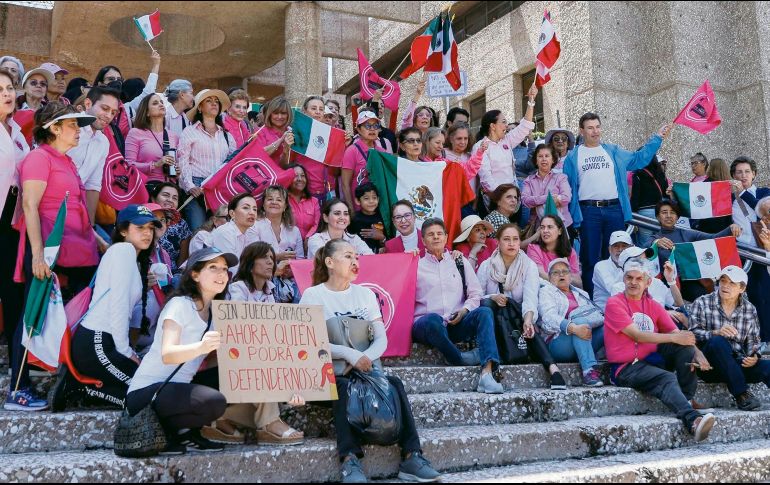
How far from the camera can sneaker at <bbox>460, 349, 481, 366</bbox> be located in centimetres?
552

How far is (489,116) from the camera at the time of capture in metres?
8.08

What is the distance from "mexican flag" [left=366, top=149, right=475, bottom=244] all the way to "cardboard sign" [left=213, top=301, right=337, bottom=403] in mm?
3328

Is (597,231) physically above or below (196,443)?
above

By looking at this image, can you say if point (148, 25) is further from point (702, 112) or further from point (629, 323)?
point (702, 112)

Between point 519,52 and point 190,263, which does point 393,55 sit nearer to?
point 519,52

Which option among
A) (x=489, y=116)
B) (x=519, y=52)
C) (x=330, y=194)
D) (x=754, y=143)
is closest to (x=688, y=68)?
(x=754, y=143)

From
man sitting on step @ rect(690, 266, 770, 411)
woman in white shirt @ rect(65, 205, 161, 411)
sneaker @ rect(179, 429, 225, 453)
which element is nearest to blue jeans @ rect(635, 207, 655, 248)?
man sitting on step @ rect(690, 266, 770, 411)

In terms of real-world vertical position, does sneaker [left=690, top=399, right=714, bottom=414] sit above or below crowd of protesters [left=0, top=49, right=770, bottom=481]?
below

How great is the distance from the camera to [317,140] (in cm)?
759

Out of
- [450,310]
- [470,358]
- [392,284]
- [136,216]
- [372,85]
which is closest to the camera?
[136,216]

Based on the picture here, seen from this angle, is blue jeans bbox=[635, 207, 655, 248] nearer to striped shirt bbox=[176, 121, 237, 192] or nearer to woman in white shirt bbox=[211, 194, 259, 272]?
woman in white shirt bbox=[211, 194, 259, 272]

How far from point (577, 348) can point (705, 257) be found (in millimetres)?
2471

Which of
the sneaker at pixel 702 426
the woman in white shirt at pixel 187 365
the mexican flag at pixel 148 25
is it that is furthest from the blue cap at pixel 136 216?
the mexican flag at pixel 148 25

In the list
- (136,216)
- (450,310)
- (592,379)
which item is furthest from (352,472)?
(592,379)
